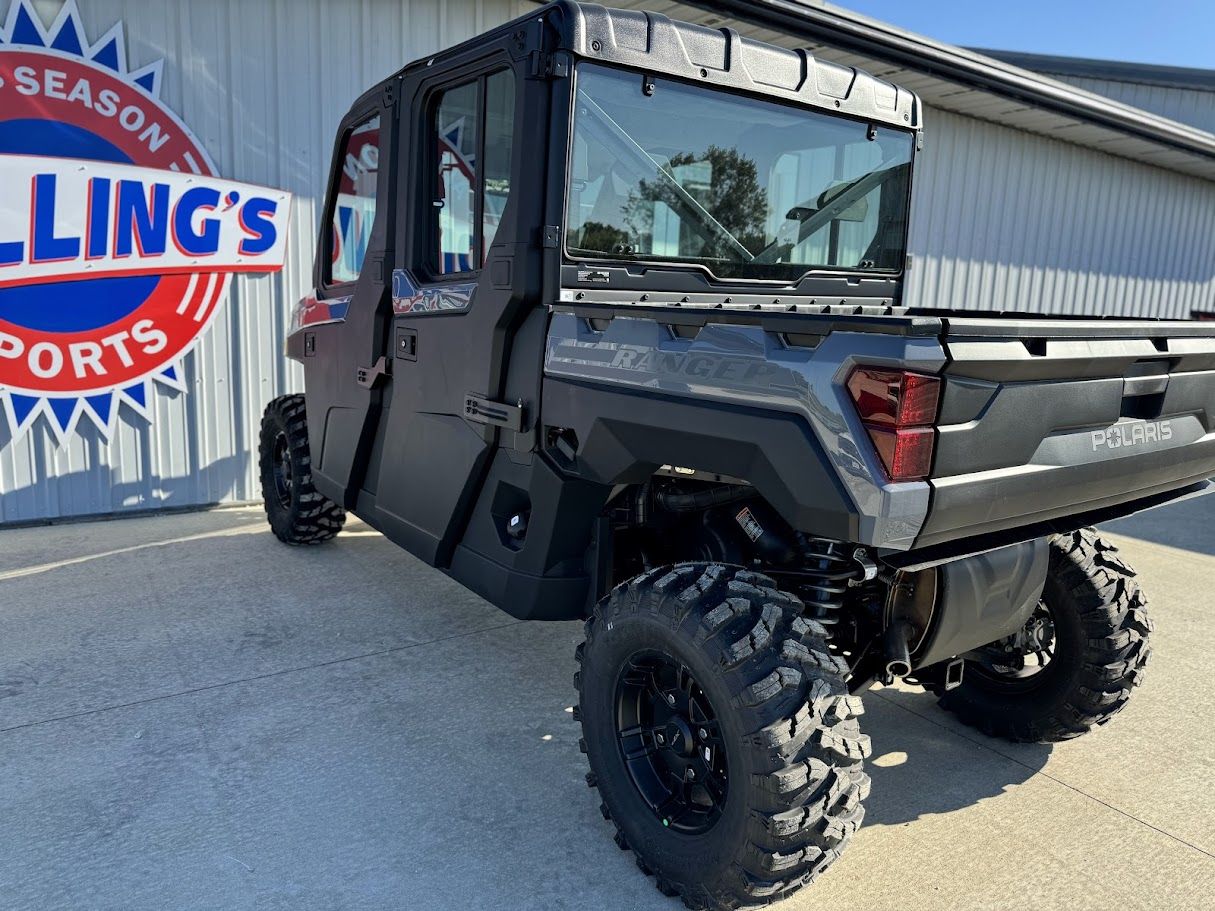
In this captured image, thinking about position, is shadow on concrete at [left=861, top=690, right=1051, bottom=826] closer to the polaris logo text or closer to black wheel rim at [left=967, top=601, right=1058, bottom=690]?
black wheel rim at [left=967, top=601, right=1058, bottom=690]

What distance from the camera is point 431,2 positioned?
22.2 ft

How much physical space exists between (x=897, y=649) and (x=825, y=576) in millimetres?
313

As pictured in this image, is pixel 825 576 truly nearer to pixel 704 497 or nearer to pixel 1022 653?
pixel 704 497

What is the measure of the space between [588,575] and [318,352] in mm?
2307

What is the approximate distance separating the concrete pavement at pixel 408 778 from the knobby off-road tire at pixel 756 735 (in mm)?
238

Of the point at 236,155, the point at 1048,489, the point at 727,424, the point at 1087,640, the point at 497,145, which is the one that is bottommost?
the point at 1087,640

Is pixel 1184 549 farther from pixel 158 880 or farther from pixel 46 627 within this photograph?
pixel 46 627

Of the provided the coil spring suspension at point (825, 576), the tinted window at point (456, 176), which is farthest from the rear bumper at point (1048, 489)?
the tinted window at point (456, 176)

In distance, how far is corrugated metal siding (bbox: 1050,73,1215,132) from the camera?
14.5m

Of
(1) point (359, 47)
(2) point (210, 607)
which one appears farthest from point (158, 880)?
(1) point (359, 47)

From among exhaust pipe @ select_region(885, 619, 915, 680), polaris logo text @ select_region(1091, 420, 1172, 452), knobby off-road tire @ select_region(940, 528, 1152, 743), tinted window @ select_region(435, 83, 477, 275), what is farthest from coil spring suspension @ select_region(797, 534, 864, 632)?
tinted window @ select_region(435, 83, 477, 275)

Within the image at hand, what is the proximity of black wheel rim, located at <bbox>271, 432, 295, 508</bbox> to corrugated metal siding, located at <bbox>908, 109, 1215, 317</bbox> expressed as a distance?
662cm

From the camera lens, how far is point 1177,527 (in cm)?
704

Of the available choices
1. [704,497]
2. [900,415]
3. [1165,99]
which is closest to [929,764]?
[704,497]
